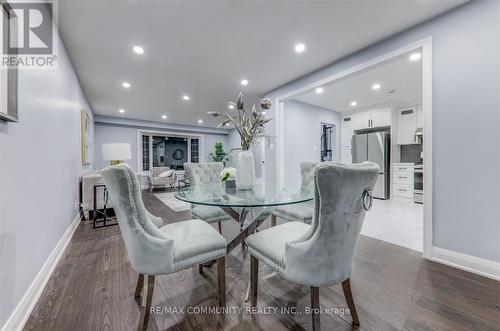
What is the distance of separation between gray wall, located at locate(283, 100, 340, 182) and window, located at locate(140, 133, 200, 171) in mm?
5105

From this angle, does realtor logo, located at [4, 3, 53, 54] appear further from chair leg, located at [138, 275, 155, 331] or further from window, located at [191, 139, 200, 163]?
window, located at [191, 139, 200, 163]

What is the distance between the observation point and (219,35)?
224cm

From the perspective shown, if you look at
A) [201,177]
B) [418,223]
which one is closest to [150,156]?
[201,177]

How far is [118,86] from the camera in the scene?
3.78 metres

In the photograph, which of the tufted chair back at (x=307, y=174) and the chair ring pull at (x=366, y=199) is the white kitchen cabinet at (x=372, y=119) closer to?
the tufted chair back at (x=307, y=174)

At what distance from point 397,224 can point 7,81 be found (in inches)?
171

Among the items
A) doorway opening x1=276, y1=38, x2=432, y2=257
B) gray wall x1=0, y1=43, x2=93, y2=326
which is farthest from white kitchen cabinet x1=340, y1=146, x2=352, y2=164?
gray wall x1=0, y1=43, x2=93, y2=326

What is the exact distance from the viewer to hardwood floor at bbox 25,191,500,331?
3.94ft

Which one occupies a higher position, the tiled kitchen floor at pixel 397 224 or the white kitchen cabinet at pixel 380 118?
the white kitchen cabinet at pixel 380 118

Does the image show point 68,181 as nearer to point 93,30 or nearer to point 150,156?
point 93,30

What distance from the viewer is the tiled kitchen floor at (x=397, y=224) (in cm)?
244

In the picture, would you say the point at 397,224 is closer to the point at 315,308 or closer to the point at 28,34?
the point at 315,308

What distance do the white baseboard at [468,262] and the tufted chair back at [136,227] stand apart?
2446 mm

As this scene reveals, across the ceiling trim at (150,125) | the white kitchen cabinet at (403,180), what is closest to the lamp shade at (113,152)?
the ceiling trim at (150,125)
